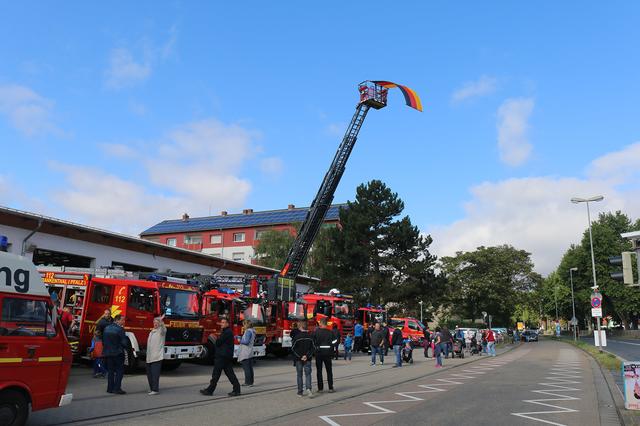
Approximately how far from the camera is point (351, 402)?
11328mm

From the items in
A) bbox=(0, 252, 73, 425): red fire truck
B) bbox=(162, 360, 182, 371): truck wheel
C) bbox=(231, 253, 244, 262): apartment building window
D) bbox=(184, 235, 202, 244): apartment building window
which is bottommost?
bbox=(162, 360, 182, 371): truck wheel

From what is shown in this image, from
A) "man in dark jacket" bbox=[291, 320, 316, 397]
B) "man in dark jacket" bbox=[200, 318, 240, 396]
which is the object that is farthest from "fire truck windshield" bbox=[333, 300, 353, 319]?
"man in dark jacket" bbox=[200, 318, 240, 396]

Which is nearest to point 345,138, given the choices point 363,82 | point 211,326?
point 363,82

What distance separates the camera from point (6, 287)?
24.9 ft

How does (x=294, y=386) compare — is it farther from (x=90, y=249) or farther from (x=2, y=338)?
(x=90, y=249)

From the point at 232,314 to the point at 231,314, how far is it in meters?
0.08

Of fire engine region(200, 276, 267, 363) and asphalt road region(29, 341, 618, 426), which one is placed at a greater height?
fire engine region(200, 276, 267, 363)

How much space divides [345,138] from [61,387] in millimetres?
22063

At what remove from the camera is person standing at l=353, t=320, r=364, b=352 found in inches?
1126

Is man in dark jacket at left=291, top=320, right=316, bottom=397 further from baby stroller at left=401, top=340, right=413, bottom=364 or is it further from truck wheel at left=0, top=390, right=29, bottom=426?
baby stroller at left=401, top=340, right=413, bottom=364

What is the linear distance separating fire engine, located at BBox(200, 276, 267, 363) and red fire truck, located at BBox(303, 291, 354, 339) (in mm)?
5973

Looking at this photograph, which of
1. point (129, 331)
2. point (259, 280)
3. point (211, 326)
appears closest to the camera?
point (129, 331)

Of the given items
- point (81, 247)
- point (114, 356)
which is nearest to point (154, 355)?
point (114, 356)

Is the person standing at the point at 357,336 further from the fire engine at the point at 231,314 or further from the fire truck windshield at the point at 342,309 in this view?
the fire engine at the point at 231,314
